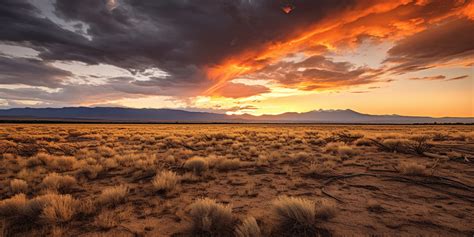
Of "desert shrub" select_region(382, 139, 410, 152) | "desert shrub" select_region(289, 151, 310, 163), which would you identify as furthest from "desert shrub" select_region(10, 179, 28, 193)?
"desert shrub" select_region(382, 139, 410, 152)

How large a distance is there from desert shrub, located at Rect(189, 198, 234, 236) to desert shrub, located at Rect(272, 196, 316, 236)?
0.86 m

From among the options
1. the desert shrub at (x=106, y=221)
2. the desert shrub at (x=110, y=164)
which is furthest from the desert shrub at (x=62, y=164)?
the desert shrub at (x=106, y=221)

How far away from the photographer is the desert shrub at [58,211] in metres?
→ 4.19

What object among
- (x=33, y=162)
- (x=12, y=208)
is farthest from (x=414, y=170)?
(x=33, y=162)

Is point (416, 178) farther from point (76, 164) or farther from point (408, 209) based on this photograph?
point (76, 164)

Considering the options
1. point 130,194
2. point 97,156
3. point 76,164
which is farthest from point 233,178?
point 97,156

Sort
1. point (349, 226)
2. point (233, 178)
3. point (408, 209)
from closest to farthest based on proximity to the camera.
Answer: point (349, 226) → point (408, 209) → point (233, 178)

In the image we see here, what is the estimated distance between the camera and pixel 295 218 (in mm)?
4059

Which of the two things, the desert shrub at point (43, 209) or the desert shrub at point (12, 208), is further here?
the desert shrub at point (12, 208)

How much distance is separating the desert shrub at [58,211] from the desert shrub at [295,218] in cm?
394

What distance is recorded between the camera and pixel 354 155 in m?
11.5

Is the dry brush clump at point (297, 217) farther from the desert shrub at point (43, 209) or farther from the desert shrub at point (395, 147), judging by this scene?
the desert shrub at point (395, 147)

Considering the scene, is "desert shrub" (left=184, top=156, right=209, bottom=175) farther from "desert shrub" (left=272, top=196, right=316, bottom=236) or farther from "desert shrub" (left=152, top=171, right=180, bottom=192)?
"desert shrub" (left=272, top=196, right=316, bottom=236)

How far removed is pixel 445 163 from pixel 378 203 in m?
6.14
